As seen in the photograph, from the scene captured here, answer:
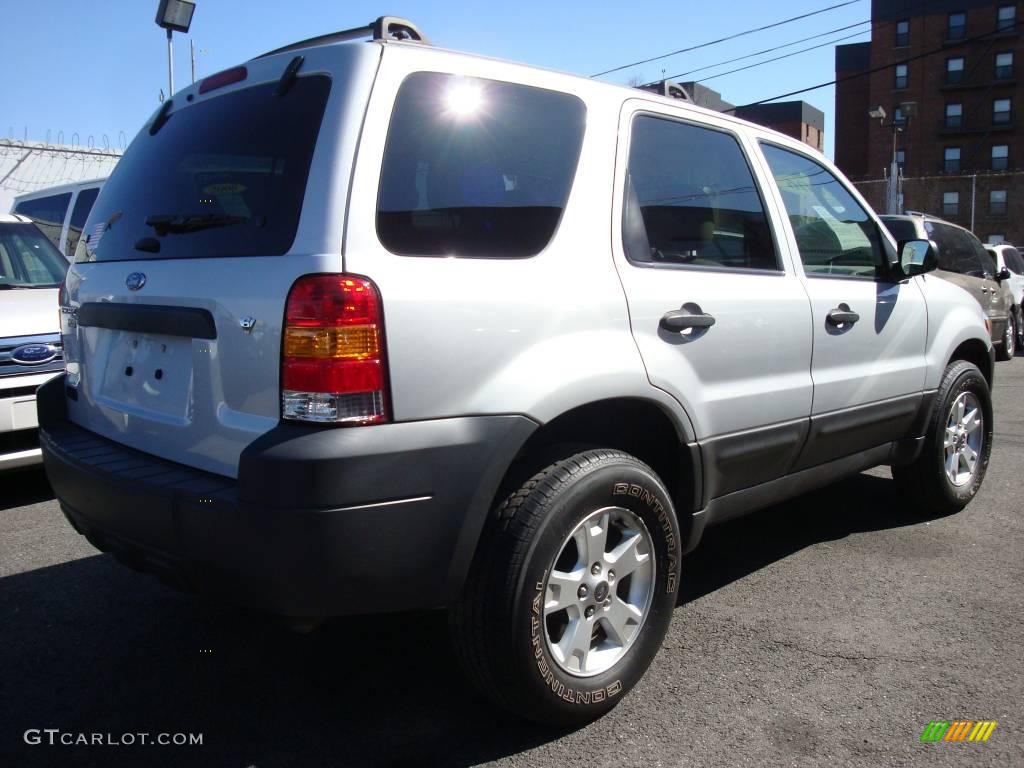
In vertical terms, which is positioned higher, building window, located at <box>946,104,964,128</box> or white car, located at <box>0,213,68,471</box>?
building window, located at <box>946,104,964,128</box>

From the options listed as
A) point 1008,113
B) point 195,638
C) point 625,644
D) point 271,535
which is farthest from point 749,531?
point 1008,113

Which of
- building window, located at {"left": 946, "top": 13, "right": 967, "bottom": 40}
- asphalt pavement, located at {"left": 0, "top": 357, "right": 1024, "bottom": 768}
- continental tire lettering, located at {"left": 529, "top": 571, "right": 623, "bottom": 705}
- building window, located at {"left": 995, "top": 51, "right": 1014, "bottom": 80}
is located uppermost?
building window, located at {"left": 946, "top": 13, "right": 967, "bottom": 40}

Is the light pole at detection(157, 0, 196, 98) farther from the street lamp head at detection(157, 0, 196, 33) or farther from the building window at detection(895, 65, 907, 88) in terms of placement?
the building window at detection(895, 65, 907, 88)

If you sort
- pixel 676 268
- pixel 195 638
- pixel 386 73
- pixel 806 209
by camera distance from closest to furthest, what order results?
1. pixel 386 73
2. pixel 676 268
3. pixel 195 638
4. pixel 806 209

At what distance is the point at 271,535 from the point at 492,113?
137cm

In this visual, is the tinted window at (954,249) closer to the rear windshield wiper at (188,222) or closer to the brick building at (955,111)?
the rear windshield wiper at (188,222)

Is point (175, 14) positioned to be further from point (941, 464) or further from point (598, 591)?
point (598, 591)

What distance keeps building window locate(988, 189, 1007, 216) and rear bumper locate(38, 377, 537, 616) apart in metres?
56.1

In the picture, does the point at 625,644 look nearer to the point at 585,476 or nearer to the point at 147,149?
the point at 585,476

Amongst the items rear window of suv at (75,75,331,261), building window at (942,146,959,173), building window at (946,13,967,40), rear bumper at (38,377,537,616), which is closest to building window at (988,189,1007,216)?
building window at (942,146,959,173)

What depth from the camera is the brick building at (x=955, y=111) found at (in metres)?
50.6

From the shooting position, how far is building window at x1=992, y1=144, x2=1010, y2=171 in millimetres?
52031

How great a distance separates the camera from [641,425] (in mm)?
3020

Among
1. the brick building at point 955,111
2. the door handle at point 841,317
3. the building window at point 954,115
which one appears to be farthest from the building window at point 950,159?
the door handle at point 841,317
